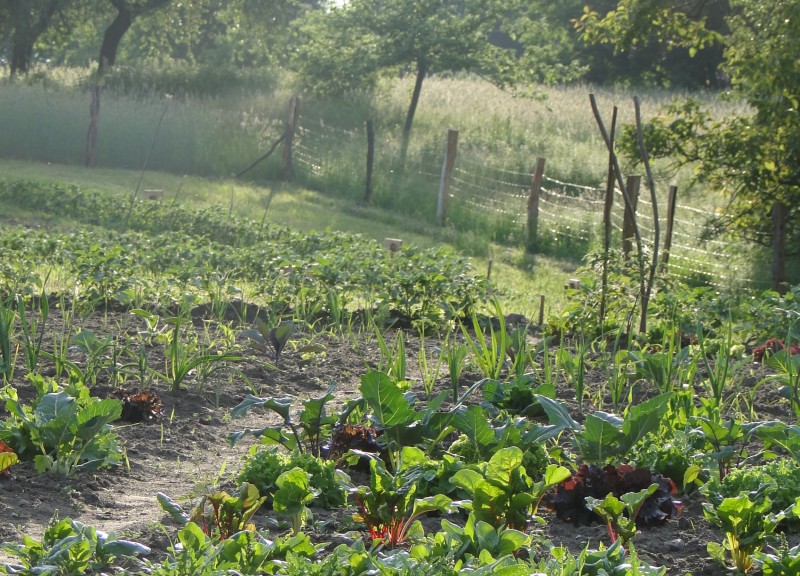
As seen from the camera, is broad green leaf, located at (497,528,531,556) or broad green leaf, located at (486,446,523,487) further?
broad green leaf, located at (486,446,523,487)

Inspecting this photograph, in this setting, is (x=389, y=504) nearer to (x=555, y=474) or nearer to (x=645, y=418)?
(x=555, y=474)

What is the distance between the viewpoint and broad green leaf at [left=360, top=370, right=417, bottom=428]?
11.4ft

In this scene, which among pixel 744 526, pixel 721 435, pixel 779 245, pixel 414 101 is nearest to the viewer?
pixel 744 526

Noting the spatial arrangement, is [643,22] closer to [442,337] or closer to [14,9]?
[442,337]

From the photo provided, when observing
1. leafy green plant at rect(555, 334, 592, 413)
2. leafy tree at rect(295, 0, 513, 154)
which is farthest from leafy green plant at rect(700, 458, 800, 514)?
leafy tree at rect(295, 0, 513, 154)

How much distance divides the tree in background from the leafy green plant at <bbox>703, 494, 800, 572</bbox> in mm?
7921

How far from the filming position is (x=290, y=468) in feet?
10.6

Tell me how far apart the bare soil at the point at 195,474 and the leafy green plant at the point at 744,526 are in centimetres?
7

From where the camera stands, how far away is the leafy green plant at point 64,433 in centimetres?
344

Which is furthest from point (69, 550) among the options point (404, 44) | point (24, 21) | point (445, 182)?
point (24, 21)

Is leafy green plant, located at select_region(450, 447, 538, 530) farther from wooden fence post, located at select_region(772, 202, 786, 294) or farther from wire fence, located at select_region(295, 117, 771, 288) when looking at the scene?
wooden fence post, located at select_region(772, 202, 786, 294)

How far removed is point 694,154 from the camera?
11.6m

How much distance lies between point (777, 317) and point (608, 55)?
3571 centimetres

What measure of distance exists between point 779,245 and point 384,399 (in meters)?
8.59
